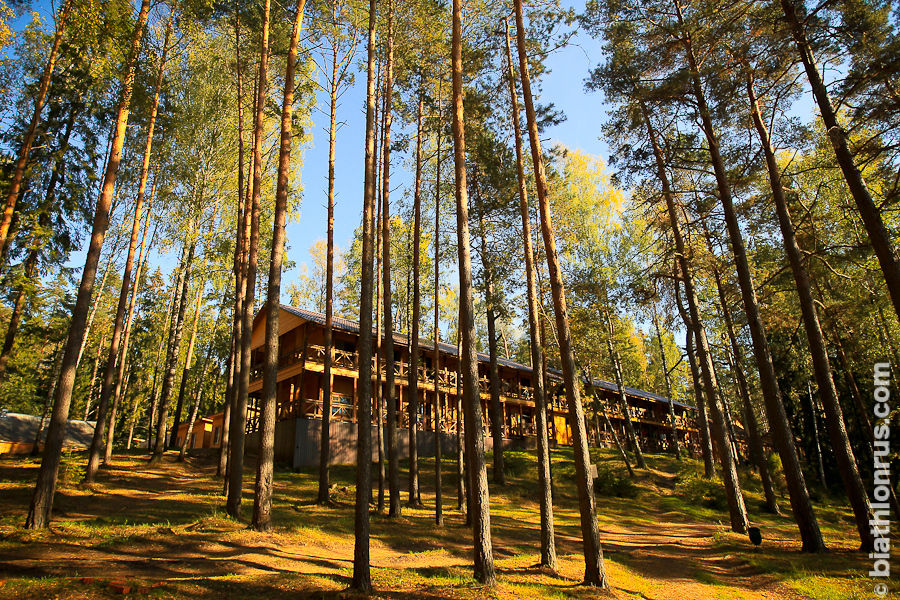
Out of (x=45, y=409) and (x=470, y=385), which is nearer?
(x=470, y=385)

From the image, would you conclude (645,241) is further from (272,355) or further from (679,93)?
(272,355)

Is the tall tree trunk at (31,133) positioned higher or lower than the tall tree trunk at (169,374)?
higher

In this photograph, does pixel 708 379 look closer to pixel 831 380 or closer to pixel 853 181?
pixel 831 380

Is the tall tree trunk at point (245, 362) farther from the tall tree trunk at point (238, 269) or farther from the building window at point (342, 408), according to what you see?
the building window at point (342, 408)

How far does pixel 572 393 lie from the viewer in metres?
7.84

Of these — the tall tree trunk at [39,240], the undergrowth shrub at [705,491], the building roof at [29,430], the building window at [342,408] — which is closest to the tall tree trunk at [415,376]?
the building window at [342,408]

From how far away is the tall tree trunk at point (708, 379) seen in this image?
38.4 feet

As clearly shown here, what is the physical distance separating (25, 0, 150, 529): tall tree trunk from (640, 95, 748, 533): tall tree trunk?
12550 millimetres

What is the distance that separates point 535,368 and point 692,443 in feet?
111

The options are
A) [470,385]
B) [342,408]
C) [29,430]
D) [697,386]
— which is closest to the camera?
[470,385]

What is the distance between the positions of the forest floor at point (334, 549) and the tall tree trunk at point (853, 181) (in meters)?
3.00

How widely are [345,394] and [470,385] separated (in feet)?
51.9

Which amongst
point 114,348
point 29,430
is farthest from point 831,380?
point 29,430

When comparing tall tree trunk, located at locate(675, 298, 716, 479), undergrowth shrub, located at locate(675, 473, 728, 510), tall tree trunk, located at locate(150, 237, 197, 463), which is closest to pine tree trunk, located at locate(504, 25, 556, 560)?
tall tree trunk, located at locate(675, 298, 716, 479)
